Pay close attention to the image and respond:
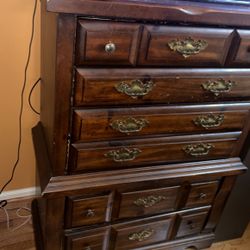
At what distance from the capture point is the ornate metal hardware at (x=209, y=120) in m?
1.11

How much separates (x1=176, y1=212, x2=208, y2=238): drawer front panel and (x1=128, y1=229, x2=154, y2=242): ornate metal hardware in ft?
0.47

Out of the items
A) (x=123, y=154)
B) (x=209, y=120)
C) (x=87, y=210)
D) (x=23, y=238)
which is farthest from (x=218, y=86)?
(x=23, y=238)

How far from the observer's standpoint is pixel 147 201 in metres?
1.24

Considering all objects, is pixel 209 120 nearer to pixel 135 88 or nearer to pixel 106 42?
pixel 135 88

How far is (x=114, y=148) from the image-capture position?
3.45 ft

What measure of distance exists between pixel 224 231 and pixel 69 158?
37.6 inches

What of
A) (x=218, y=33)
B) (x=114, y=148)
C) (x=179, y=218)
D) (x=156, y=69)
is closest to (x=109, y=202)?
(x=114, y=148)

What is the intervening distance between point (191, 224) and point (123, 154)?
0.57m

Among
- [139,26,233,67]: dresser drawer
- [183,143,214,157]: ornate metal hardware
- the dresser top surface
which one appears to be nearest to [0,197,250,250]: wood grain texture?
[183,143,214,157]: ornate metal hardware

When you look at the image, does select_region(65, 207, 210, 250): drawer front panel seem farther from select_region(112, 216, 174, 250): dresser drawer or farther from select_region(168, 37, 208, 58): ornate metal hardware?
select_region(168, 37, 208, 58): ornate metal hardware

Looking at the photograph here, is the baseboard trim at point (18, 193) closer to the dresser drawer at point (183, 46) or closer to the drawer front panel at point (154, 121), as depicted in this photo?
the drawer front panel at point (154, 121)

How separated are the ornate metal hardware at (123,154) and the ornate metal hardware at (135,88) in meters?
0.20

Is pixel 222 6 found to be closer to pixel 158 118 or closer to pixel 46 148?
pixel 158 118

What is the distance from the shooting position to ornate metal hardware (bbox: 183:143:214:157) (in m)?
1.17
